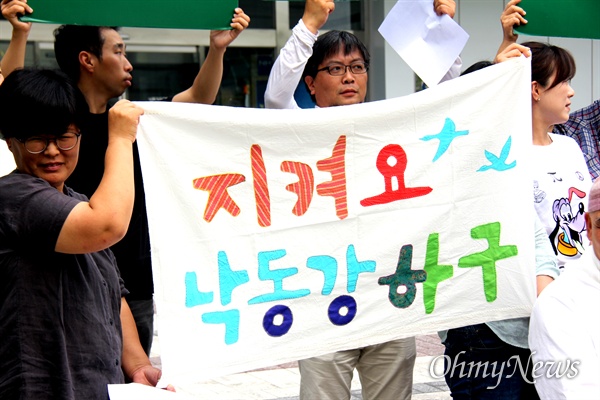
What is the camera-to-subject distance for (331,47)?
138 inches

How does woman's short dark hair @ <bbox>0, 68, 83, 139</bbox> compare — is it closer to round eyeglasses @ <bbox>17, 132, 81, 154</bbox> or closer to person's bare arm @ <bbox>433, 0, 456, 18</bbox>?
round eyeglasses @ <bbox>17, 132, 81, 154</bbox>

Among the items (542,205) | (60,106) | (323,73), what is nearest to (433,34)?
(323,73)

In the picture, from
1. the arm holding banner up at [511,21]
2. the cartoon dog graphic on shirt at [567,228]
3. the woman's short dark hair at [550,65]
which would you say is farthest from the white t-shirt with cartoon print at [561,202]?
the arm holding banner up at [511,21]

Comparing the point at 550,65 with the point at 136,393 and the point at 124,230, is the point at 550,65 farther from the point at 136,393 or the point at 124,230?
the point at 136,393

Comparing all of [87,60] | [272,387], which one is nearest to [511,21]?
[87,60]

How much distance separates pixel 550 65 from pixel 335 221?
1.25 meters

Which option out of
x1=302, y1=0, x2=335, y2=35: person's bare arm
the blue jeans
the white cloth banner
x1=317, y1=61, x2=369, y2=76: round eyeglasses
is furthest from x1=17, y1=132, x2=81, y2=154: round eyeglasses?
the blue jeans

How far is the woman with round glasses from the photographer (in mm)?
2127

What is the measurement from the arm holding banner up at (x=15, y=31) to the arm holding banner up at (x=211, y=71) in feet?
2.38

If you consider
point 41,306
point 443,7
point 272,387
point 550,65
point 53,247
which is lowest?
point 272,387

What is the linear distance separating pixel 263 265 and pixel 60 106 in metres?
0.93

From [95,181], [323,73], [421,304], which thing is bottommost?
[421,304]

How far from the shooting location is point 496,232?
10.1 ft

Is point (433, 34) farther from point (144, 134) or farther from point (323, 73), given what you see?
point (144, 134)
